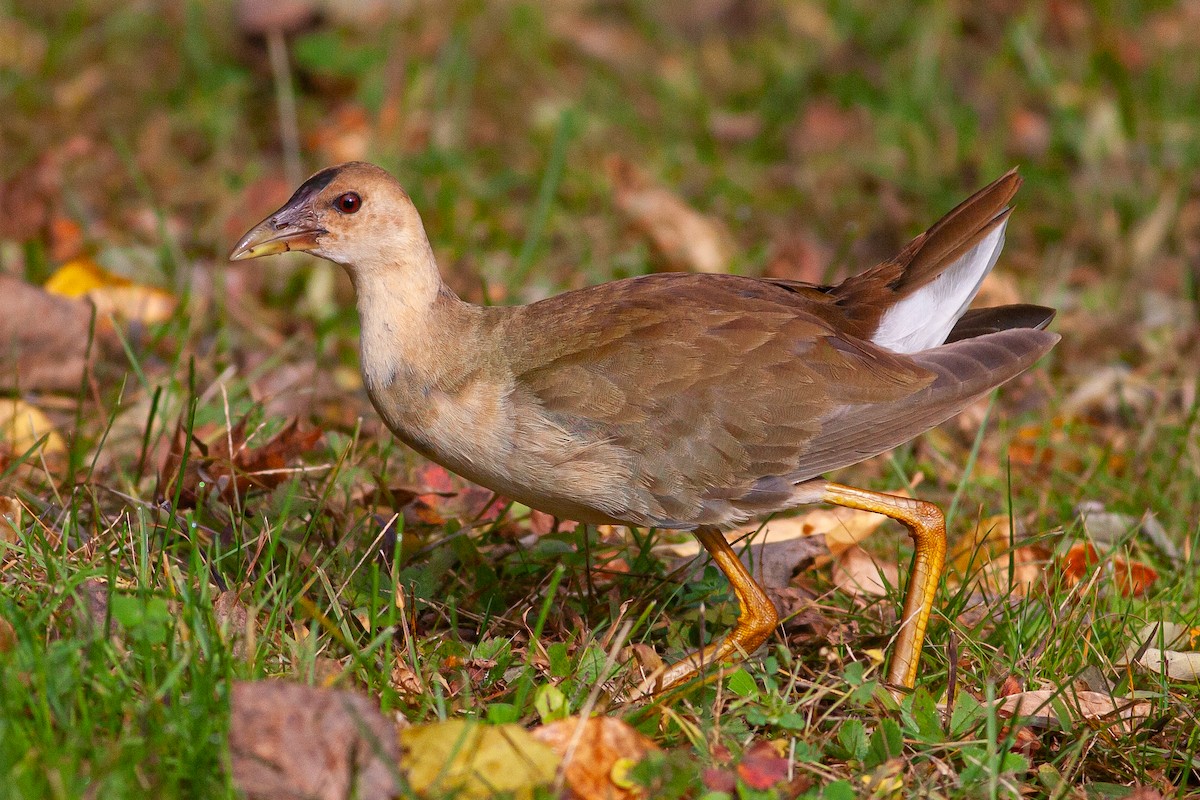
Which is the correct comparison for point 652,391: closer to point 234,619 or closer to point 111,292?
point 234,619

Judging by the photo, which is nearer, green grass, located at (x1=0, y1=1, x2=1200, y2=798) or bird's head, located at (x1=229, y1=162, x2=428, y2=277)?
green grass, located at (x1=0, y1=1, x2=1200, y2=798)

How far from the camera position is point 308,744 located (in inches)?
109

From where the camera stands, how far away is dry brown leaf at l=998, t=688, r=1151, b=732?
338cm

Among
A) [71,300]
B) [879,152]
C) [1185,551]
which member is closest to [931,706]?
[1185,551]

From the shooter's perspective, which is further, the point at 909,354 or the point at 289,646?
the point at 909,354

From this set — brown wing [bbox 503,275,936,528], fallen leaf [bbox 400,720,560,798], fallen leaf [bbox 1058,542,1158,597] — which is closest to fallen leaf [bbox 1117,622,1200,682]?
fallen leaf [bbox 1058,542,1158,597]

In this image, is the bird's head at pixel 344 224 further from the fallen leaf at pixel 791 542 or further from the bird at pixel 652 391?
the fallen leaf at pixel 791 542

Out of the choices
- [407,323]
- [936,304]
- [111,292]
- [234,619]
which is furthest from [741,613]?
[111,292]

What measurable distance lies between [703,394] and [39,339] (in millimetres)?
2565

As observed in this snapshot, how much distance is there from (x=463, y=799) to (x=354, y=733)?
26 cm

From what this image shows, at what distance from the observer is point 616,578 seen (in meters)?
4.11

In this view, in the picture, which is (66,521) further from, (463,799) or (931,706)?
(931,706)

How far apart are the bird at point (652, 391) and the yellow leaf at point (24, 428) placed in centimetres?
113

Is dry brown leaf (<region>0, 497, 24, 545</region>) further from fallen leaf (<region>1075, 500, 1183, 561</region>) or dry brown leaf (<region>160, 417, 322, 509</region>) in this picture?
fallen leaf (<region>1075, 500, 1183, 561</region>)
